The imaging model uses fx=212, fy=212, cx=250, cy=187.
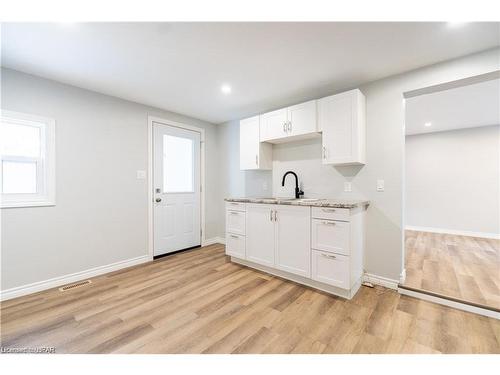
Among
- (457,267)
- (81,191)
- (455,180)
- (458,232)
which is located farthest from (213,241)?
(455,180)

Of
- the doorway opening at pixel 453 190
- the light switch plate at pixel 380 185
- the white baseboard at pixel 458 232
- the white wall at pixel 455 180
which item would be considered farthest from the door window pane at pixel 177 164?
the white baseboard at pixel 458 232

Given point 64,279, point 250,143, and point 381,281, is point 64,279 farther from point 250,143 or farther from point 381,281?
point 381,281

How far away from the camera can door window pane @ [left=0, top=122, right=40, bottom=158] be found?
2.19 meters

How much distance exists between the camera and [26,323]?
1801mm

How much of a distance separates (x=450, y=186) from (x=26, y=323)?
7237 mm

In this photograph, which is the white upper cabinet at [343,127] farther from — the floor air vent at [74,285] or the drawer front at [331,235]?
the floor air vent at [74,285]

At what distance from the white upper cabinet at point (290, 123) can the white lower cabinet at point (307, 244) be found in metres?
1.02

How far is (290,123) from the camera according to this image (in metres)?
2.89

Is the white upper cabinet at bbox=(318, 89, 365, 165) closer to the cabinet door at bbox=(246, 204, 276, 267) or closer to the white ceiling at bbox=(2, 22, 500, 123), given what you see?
the white ceiling at bbox=(2, 22, 500, 123)

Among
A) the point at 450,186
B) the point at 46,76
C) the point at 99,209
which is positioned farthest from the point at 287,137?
the point at 450,186

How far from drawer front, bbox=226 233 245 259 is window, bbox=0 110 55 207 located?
2207 millimetres

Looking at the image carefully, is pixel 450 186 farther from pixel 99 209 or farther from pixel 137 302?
pixel 99 209

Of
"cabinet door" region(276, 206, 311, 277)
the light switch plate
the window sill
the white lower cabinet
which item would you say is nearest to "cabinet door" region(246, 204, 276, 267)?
the white lower cabinet
